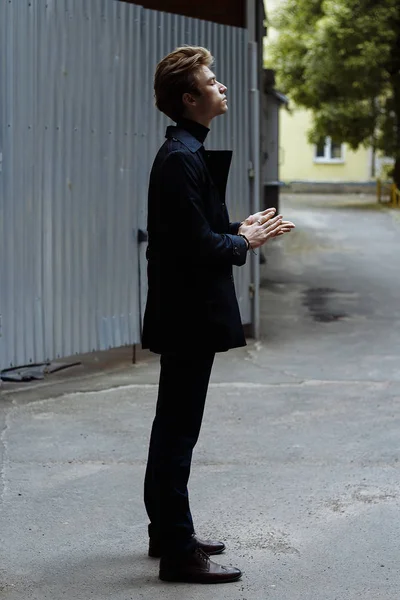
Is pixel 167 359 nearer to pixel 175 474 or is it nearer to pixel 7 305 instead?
pixel 175 474

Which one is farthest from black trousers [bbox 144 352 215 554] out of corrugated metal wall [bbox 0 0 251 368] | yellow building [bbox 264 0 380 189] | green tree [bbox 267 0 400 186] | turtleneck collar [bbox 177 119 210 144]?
yellow building [bbox 264 0 380 189]

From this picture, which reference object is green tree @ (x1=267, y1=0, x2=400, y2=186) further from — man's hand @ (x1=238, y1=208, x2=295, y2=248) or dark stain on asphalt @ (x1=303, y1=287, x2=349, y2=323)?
Answer: man's hand @ (x1=238, y1=208, x2=295, y2=248)

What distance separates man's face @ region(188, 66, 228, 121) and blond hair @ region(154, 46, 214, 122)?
0.06 feet

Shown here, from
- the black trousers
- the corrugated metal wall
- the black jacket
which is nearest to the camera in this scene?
the black jacket

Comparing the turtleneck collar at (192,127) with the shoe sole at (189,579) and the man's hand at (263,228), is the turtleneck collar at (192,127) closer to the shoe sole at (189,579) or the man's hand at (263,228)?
the man's hand at (263,228)

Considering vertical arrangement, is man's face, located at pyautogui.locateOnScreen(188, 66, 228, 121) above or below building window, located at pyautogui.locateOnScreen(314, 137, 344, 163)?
below

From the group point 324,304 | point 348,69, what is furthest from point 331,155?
point 324,304

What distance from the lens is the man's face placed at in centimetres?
394

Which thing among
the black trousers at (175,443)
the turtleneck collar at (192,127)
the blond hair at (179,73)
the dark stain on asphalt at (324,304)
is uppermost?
the blond hair at (179,73)

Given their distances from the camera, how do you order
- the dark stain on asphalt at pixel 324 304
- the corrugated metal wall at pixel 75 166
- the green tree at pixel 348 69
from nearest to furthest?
the corrugated metal wall at pixel 75 166 < the dark stain on asphalt at pixel 324 304 < the green tree at pixel 348 69

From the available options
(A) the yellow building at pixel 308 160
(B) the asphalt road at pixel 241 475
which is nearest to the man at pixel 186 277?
(B) the asphalt road at pixel 241 475

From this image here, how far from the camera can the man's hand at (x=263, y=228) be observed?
4062 millimetres

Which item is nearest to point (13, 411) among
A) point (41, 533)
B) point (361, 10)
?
point (41, 533)

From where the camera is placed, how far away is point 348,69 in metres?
33.4
